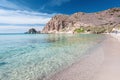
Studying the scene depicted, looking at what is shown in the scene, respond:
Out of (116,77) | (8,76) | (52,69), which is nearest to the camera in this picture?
(116,77)

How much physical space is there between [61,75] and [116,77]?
9.85 ft

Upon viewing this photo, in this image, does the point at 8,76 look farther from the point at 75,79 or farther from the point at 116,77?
the point at 116,77

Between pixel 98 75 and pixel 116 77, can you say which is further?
pixel 98 75

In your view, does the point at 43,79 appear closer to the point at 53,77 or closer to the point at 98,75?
the point at 53,77

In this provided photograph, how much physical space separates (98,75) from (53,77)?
8.05ft

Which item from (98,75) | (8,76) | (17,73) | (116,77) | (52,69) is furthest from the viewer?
(52,69)

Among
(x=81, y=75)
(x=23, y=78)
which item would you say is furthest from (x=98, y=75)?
(x=23, y=78)

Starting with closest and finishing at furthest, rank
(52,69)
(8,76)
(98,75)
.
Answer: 1. (98,75)
2. (8,76)
3. (52,69)

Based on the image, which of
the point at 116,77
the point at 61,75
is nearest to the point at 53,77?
the point at 61,75

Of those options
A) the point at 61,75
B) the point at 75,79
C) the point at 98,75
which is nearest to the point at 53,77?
the point at 61,75

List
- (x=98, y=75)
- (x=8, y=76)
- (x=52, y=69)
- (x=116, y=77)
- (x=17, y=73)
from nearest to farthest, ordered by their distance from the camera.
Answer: (x=116, y=77), (x=98, y=75), (x=8, y=76), (x=17, y=73), (x=52, y=69)

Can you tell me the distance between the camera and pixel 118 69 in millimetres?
10016

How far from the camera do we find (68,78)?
9.01 meters

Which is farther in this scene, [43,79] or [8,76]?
[8,76]
